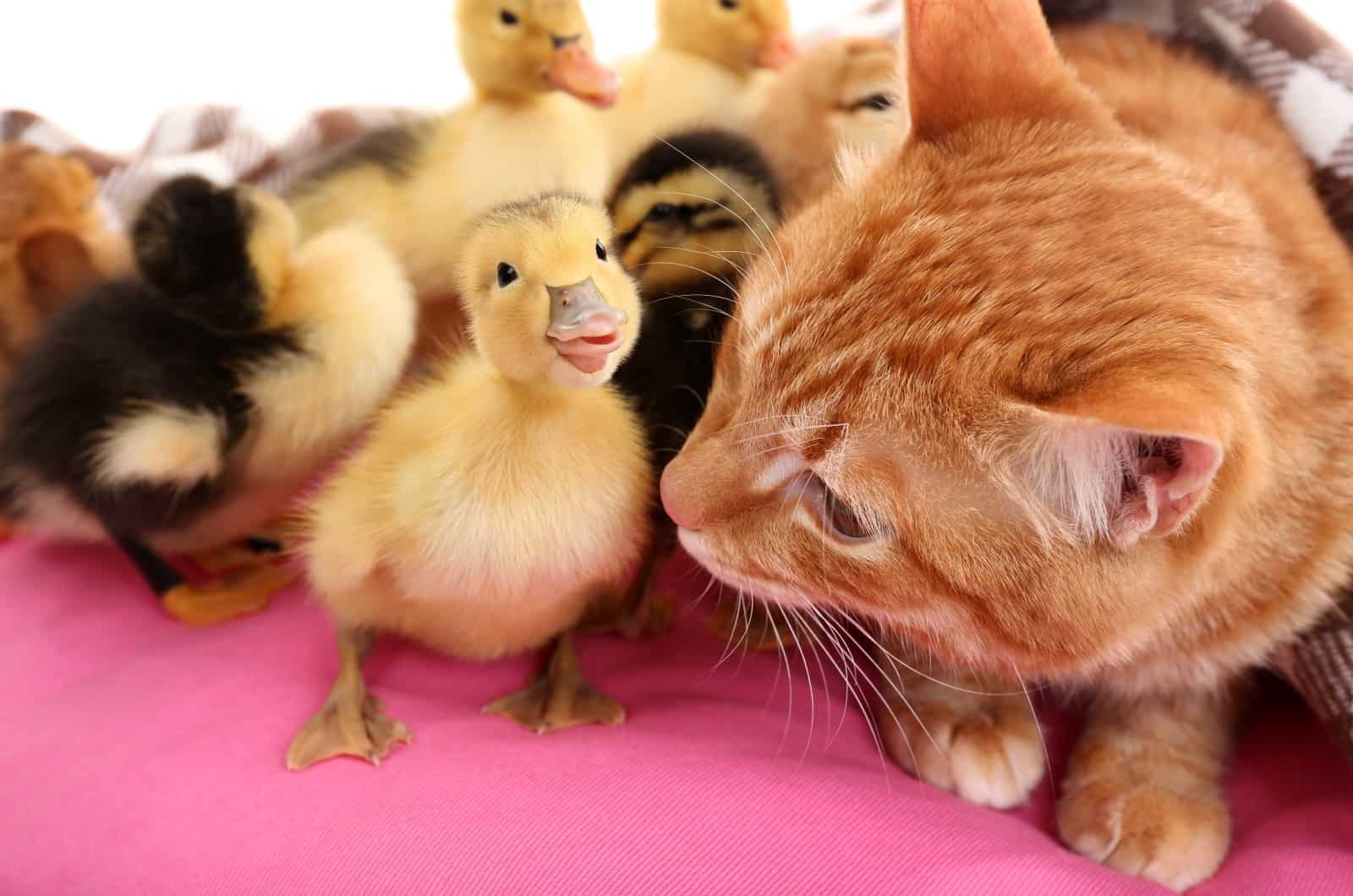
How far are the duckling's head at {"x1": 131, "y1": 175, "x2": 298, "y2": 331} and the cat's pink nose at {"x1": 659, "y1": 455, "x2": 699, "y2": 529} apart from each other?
538 millimetres

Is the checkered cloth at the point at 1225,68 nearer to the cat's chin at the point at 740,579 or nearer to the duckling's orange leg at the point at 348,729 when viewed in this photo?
the cat's chin at the point at 740,579

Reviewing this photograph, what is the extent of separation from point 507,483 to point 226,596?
1.77 ft

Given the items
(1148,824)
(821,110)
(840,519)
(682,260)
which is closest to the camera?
(840,519)

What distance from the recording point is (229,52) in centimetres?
227

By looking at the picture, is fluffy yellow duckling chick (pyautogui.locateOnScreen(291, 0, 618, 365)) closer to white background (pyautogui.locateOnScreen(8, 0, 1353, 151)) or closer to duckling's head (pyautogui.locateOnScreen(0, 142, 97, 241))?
duckling's head (pyautogui.locateOnScreen(0, 142, 97, 241))

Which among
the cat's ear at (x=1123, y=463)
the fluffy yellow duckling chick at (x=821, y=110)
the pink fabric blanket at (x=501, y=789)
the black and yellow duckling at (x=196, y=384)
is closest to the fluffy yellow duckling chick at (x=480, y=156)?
the black and yellow duckling at (x=196, y=384)

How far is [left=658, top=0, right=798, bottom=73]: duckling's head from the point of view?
163cm

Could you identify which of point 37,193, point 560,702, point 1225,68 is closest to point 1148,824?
point 560,702

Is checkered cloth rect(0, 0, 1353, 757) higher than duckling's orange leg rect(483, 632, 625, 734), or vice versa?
checkered cloth rect(0, 0, 1353, 757)

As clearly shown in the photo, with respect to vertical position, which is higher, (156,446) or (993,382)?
(993,382)

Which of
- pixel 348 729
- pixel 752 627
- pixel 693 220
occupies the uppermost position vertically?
pixel 693 220

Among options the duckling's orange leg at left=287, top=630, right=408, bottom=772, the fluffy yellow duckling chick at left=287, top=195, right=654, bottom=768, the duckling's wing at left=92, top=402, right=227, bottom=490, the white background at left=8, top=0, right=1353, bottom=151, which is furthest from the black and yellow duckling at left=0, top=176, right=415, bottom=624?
the white background at left=8, top=0, right=1353, bottom=151

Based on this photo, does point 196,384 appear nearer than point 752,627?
Yes

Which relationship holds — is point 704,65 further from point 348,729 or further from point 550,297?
point 348,729
